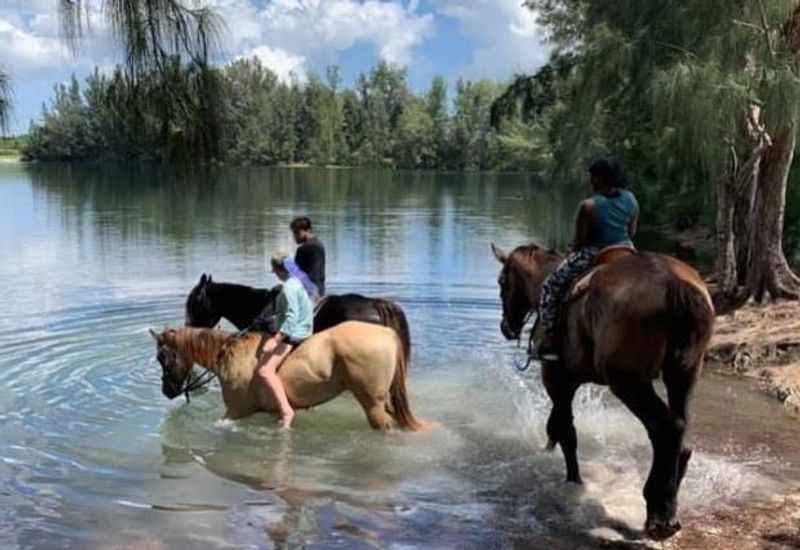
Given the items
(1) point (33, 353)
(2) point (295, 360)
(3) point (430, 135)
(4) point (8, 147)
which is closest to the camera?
(4) point (8, 147)

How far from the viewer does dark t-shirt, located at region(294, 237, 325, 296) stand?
939 centimetres

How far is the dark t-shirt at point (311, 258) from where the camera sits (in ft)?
30.8

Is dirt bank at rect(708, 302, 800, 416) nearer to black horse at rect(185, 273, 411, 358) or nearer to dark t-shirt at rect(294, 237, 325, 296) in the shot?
black horse at rect(185, 273, 411, 358)

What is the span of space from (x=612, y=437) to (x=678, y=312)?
9.62ft

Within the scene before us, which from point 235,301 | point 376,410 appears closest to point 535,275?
point 376,410

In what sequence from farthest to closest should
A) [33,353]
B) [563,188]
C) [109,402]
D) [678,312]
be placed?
[563,188]
[33,353]
[109,402]
[678,312]

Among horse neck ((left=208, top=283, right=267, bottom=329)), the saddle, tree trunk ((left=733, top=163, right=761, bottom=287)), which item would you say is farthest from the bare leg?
tree trunk ((left=733, top=163, right=761, bottom=287))

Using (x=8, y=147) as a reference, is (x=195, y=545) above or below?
below

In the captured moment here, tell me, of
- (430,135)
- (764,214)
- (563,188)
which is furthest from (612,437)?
(430,135)

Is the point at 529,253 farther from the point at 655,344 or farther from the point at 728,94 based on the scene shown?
the point at 728,94

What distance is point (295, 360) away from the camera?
8023 millimetres

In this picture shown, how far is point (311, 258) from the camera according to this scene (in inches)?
371

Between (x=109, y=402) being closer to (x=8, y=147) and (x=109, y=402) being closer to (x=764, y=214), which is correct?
(x=8, y=147)

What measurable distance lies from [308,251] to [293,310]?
1.45 m
